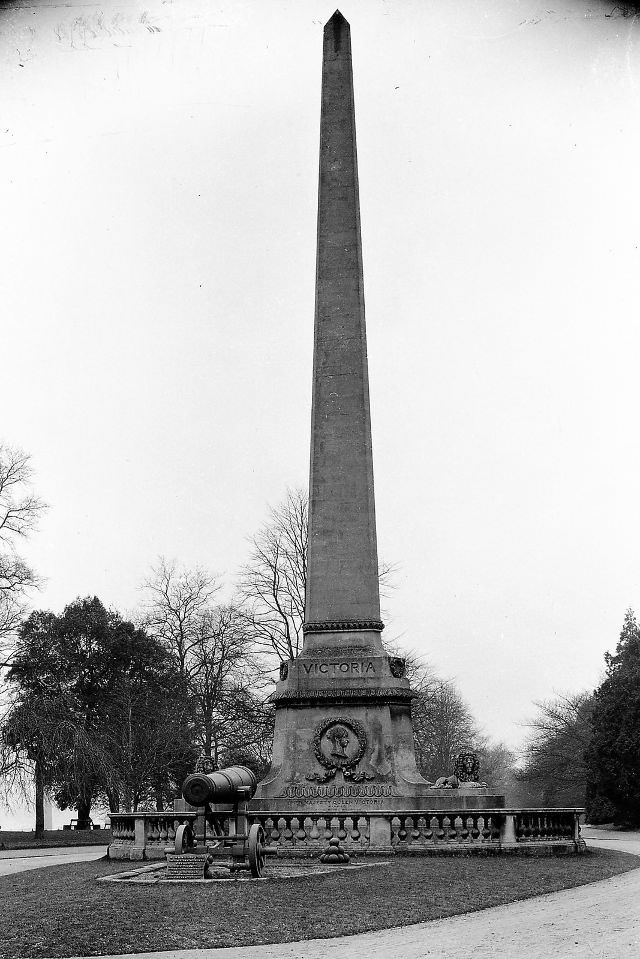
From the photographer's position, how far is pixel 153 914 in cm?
1373

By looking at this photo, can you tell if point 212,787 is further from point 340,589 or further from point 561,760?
point 561,760

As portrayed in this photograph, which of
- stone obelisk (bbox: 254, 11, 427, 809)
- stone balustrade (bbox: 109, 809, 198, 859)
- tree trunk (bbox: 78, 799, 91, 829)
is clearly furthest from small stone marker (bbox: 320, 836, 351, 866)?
tree trunk (bbox: 78, 799, 91, 829)

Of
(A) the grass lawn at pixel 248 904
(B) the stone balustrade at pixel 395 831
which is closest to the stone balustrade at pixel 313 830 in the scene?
(B) the stone balustrade at pixel 395 831

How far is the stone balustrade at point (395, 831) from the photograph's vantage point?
23.1 meters

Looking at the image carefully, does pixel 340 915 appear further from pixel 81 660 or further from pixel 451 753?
pixel 451 753

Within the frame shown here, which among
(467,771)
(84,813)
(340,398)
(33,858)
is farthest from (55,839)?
(340,398)

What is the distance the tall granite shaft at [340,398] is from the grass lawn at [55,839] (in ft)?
59.8

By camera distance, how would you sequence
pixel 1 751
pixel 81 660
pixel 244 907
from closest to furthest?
1. pixel 244 907
2. pixel 1 751
3. pixel 81 660

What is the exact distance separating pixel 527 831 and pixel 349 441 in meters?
10.8

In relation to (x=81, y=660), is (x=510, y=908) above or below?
below

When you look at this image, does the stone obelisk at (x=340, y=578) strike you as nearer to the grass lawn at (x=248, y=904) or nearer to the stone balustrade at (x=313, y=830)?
the stone balustrade at (x=313, y=830)

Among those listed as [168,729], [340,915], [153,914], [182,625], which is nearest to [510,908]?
[340,915]

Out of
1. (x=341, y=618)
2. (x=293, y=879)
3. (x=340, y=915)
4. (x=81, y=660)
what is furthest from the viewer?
(x=81, y=660)

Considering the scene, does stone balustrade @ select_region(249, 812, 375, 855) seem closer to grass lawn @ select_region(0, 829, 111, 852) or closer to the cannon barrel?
the cannon barrel
